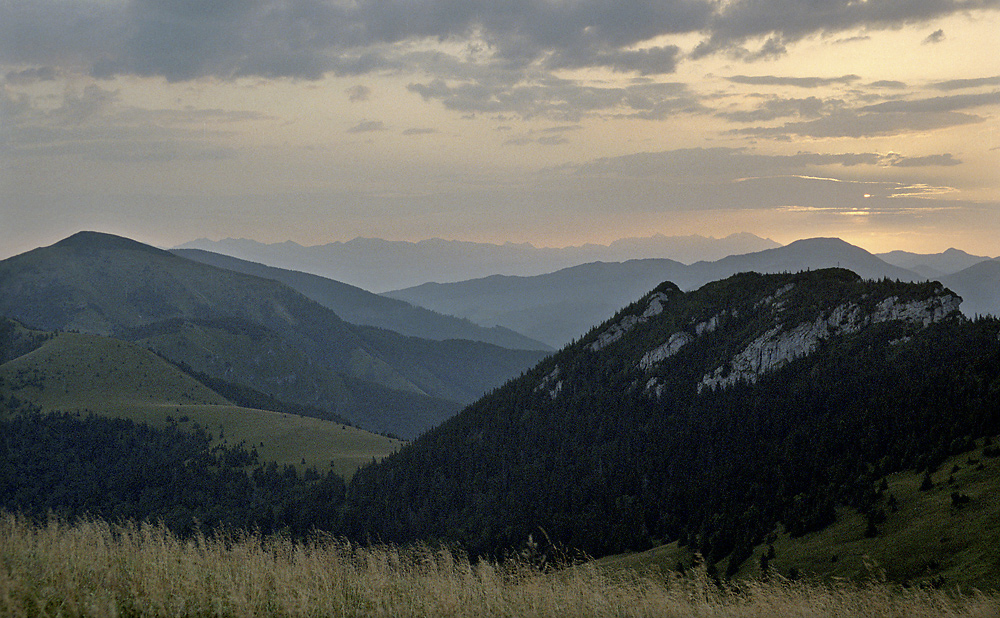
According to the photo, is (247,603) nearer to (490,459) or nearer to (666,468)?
(666,468)

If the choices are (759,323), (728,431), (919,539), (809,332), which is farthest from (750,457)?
(759,323)

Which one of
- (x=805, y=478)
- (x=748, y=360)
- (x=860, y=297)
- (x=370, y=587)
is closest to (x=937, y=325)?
(x=860, y=297)

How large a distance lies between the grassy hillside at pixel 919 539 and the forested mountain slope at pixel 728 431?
2.34 m

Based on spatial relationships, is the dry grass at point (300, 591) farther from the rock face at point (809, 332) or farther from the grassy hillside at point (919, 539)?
the rock face at point (809, 332)

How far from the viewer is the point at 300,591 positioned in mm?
16328

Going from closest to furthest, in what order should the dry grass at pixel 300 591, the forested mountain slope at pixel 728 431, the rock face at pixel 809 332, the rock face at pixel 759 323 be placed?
1. the dry grass at pixel 300 591
2. the forested mountain slope at pixel 728 431
3. the rock face at pixel 809 332
4. the rock face at pixel 759 323

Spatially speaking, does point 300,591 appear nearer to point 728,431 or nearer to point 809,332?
point 728,431

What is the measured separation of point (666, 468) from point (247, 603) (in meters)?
119

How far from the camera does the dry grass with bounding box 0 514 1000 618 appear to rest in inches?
629

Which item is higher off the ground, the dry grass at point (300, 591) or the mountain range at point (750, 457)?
the dry grass at point (300, 591)

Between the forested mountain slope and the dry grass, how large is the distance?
49.4m

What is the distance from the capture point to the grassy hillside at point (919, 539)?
41.4 metres

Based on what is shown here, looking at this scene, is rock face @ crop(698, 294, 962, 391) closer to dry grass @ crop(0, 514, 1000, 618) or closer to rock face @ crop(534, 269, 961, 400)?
rock face @ crop(534, 269, 961, 400)

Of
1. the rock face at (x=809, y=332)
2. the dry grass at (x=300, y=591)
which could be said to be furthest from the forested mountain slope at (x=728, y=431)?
the dry grass at (x=300, y=591)
